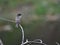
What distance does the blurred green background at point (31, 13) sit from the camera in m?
1.60

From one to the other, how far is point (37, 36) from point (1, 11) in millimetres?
543

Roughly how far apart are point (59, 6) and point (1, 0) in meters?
0.51

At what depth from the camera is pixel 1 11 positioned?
1.89 metres

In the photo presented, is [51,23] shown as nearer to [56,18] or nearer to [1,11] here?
[56,18]

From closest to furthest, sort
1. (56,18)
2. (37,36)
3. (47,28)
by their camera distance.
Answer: (37,36) → (47,28) → (56,18)

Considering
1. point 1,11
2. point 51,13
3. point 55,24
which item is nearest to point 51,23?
point 55,24

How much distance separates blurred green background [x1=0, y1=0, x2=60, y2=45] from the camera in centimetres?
160

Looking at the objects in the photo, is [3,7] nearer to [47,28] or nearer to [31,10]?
[31,10]

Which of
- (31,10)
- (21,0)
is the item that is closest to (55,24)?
(31,10)

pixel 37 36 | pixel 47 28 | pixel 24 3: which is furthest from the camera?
pixel 24 3

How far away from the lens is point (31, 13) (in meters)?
1.89

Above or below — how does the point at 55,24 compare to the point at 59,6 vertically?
below

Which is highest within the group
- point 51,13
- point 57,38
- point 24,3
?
point 24,3

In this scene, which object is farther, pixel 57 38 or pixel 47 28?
pixel 47 28
